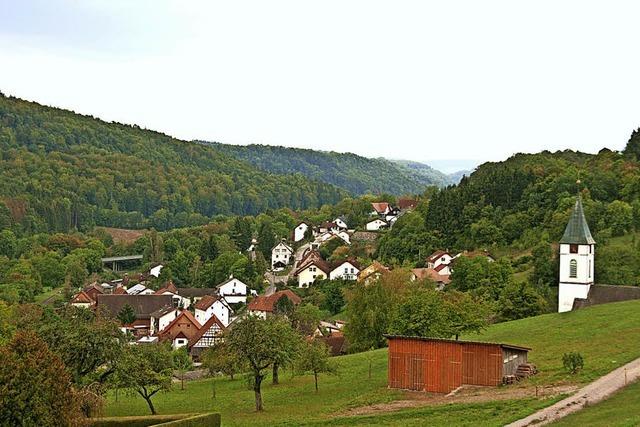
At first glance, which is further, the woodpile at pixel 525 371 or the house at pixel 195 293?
the house at pixel 195 293

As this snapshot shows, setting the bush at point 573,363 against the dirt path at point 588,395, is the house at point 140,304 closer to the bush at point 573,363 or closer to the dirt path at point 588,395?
the bush at point 573,363

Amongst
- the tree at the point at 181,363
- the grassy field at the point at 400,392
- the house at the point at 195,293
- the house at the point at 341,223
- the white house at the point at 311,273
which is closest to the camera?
the grassy field at the point at 400,392

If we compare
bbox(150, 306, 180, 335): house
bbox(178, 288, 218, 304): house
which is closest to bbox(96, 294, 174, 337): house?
bbox(150, 306, 180, 335): house

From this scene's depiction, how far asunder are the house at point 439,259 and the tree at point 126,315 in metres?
28.3

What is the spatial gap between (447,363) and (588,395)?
8.12 meters

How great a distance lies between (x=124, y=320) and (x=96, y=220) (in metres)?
102

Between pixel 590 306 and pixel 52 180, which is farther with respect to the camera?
pixel 52 180

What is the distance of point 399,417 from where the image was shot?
96.0ft

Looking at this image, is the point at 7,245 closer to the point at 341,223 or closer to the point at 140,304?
the point at 341,223

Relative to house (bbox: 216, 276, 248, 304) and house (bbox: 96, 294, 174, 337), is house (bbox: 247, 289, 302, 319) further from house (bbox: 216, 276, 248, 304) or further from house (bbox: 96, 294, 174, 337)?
house (bbox: 216, 276, 248, 304)

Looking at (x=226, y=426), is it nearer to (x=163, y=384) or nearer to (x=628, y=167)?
(x=163, y=384)

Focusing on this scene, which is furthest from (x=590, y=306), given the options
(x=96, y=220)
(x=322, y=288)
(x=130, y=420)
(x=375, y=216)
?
(x=96, y=220)

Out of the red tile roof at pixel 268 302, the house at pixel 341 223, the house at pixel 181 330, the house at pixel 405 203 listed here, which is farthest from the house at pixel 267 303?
the house at pixel 405 203

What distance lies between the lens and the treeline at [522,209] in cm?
7792
